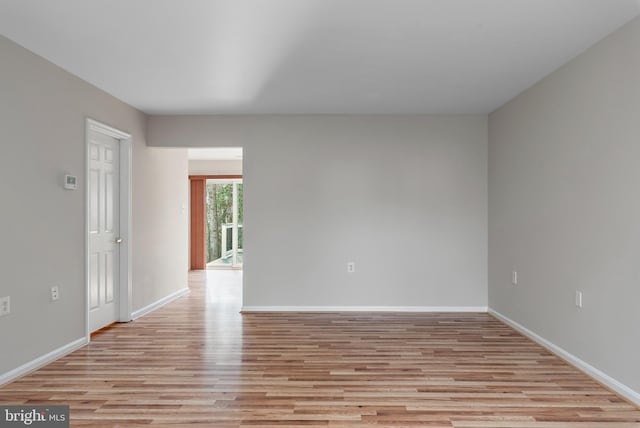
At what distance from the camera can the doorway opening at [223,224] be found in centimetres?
897

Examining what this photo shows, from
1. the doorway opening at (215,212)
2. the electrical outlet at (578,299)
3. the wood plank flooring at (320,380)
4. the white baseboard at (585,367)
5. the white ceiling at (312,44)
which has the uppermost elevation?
the white ceiling at (312,44)

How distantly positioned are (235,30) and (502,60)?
2.11m

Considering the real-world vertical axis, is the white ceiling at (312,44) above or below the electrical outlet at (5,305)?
above

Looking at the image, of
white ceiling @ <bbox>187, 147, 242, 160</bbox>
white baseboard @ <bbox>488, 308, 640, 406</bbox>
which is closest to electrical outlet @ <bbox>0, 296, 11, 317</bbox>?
white baseboard @ <bbox>488, 308, 640, 406</bbox>

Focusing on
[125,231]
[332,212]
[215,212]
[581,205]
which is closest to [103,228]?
[125,231]

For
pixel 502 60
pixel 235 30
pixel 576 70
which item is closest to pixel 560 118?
pixel 576 70

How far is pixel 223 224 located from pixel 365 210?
4.85 m

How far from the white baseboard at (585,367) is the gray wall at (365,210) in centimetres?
109

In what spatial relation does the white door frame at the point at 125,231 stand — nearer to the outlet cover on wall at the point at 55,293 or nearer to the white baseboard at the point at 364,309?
the outlet cover on wall at the point at 55,293

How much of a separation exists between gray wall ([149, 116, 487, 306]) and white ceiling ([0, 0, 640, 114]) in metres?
0.76

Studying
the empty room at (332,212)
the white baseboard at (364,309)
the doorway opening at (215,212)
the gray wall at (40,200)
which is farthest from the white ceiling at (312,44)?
the doorway opening at (215,212)

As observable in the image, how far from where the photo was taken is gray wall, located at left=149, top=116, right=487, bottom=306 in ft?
16.4

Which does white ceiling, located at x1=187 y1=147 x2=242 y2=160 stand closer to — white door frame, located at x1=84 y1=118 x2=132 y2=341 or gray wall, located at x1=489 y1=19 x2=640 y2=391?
white door frame, located at x1=84 y1=118 x2=132 y2=341

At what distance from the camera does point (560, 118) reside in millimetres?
3422
